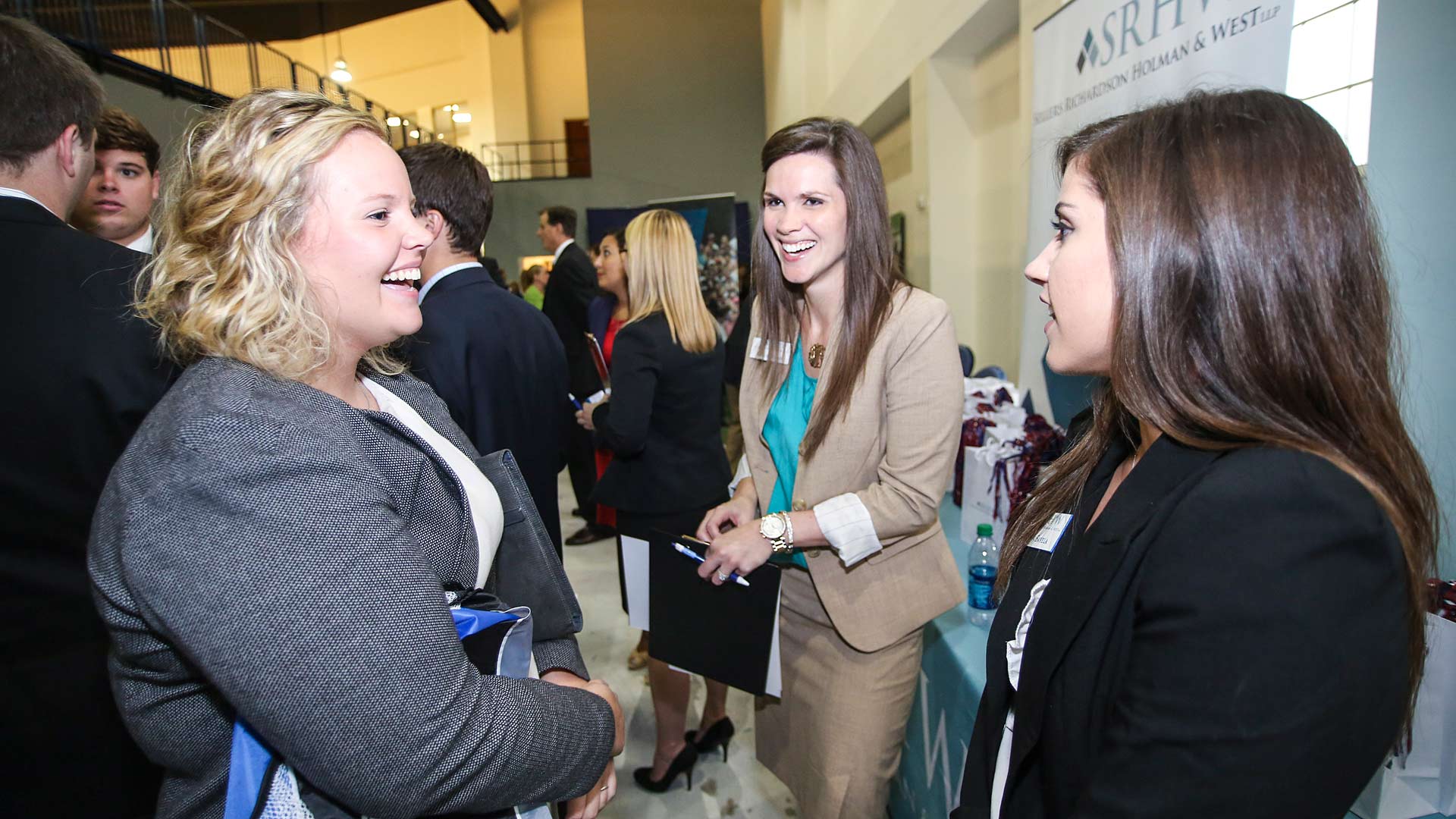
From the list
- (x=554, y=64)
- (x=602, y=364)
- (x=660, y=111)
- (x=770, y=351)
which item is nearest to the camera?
(x=770, y=351)

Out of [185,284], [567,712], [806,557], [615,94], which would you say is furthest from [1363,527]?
[615,94]

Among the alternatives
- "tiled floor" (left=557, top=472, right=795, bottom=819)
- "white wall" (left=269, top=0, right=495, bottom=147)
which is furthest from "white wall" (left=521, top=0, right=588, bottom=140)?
"tiled floor" (left=557, top=472, right=795, bottom=819)

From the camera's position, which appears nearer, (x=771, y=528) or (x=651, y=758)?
(x=771, y=528)

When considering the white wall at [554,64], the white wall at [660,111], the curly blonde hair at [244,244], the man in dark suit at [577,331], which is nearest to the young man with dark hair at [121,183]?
the curly blonde hair at [244,244]

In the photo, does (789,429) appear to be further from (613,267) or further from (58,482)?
(613,267)

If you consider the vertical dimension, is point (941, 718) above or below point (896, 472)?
Answer: below

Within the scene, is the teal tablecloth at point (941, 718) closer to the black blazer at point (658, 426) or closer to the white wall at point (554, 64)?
the black blazer at point (658, 426)

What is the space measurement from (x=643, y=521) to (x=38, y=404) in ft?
5.71

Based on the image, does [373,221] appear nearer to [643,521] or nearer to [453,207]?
[453,207]

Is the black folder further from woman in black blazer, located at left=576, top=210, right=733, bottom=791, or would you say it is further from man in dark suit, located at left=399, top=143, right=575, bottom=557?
woman in black blazer, located at left=576, top=210, right=733, bottom=791

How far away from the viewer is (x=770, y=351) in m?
1.75

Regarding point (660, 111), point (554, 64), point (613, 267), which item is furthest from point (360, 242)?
point (554, 64)

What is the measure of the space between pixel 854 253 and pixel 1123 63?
173 cm

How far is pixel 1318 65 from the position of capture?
211cm
